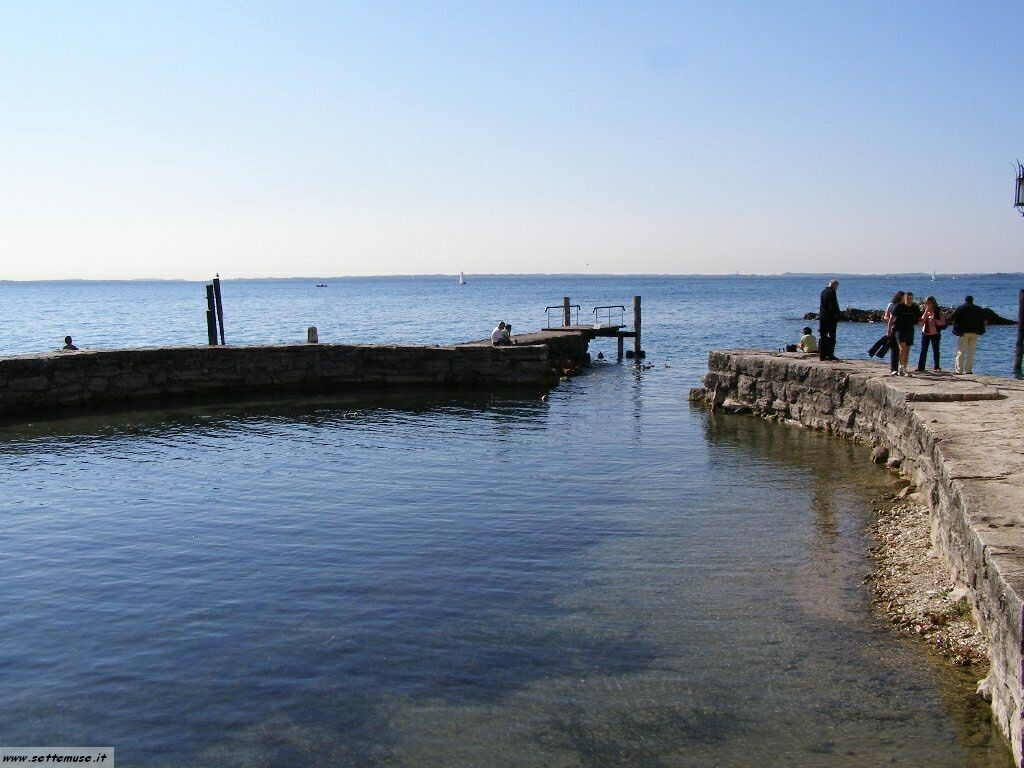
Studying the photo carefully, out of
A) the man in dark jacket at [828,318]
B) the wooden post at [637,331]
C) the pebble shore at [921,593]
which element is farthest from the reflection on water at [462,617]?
the wooden post at [637,331]

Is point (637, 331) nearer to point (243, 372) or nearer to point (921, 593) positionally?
point (243, 372)

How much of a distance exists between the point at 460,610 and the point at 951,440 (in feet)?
16.8

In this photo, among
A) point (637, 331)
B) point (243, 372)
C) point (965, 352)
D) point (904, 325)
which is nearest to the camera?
point (904, 325)

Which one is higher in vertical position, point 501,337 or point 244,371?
point 501,337

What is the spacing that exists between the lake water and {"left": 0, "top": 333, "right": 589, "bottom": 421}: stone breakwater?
360 cm

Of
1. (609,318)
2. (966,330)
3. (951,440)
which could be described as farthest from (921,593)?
(609,318)

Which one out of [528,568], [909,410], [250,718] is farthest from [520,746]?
[909,410]

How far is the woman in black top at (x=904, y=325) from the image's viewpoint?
45.9ft

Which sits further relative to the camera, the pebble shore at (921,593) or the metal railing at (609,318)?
the metal railing at (609,318)

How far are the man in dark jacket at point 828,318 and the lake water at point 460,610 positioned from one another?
9.63ft

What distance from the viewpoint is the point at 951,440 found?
335 inches

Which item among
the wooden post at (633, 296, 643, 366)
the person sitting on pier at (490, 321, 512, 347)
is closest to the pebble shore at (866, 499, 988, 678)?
the person sitting on pier at (490, 321, 512, 347)

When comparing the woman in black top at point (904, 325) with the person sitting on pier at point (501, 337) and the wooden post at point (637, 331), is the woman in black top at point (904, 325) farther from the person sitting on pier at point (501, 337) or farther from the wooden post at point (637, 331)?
the wooden post at point (637, 331)

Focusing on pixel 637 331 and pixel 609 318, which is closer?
pixel 637 331
